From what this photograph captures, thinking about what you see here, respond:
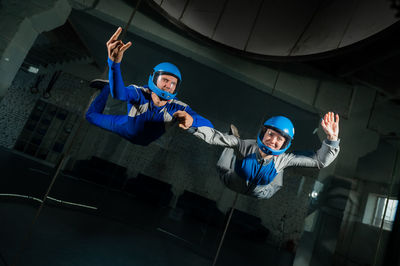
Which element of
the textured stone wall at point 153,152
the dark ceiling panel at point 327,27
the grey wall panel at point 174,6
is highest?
the dark ceiling panel at point 327,27

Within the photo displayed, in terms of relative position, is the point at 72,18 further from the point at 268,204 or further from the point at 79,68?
the point at 268,204

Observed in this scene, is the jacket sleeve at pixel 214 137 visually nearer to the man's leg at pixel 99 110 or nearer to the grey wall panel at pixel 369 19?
the man's leg at pixel 99 110

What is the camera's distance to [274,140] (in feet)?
5.33

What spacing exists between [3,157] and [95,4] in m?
3.95

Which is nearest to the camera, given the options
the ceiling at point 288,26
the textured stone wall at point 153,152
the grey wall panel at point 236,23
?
the ceiling at point 288,26

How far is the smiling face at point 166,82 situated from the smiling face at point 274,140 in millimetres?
791

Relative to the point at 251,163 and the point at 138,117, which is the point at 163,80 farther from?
the point at 251,163

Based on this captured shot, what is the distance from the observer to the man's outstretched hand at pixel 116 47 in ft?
4.33

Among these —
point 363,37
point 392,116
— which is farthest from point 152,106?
point 392,116

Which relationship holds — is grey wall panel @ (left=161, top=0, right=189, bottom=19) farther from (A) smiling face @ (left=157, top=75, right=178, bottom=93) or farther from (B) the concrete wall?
(A) smiling face @ (left=157, top=75, right=178, bottom=93)

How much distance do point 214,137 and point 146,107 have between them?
56 centimetres

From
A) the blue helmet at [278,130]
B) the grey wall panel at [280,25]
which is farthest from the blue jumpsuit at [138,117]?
the grey wall panel at [280,25]

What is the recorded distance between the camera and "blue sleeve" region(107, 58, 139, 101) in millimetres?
1416

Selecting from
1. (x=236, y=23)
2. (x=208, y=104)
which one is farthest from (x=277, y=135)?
(x=208, y=104)
